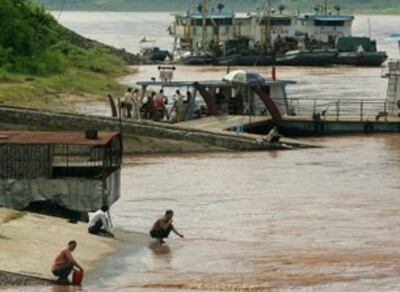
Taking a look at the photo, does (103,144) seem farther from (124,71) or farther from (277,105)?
(124,71)

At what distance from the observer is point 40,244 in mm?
24375

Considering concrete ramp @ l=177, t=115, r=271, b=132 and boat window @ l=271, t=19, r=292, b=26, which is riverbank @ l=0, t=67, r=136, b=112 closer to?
concrete ramp @ l=177, t=115, r=271, b=132

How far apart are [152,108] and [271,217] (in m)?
15.5

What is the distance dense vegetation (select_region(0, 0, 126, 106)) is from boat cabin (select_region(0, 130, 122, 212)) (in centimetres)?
2332

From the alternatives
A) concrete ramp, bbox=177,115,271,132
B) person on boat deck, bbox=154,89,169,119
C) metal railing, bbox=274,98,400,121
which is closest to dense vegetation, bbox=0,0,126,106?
person on boat deck, bbox=154,89,169,119

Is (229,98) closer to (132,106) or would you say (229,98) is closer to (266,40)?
(132,106)

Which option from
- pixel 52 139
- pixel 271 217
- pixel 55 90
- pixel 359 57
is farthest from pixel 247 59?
pixel 52 139

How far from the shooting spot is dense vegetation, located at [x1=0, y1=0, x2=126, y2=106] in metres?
56.7

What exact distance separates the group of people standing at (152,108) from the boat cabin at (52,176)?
Result: 16721 mm

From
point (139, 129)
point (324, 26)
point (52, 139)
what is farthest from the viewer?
point (324, 26)

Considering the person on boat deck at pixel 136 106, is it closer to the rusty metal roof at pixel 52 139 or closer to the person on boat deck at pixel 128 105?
the person on boat deck at pixel 128 105

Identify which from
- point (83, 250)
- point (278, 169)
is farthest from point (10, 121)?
point (83, 250)

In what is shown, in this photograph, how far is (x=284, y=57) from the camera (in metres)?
98.9

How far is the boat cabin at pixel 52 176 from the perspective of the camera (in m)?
27.3
